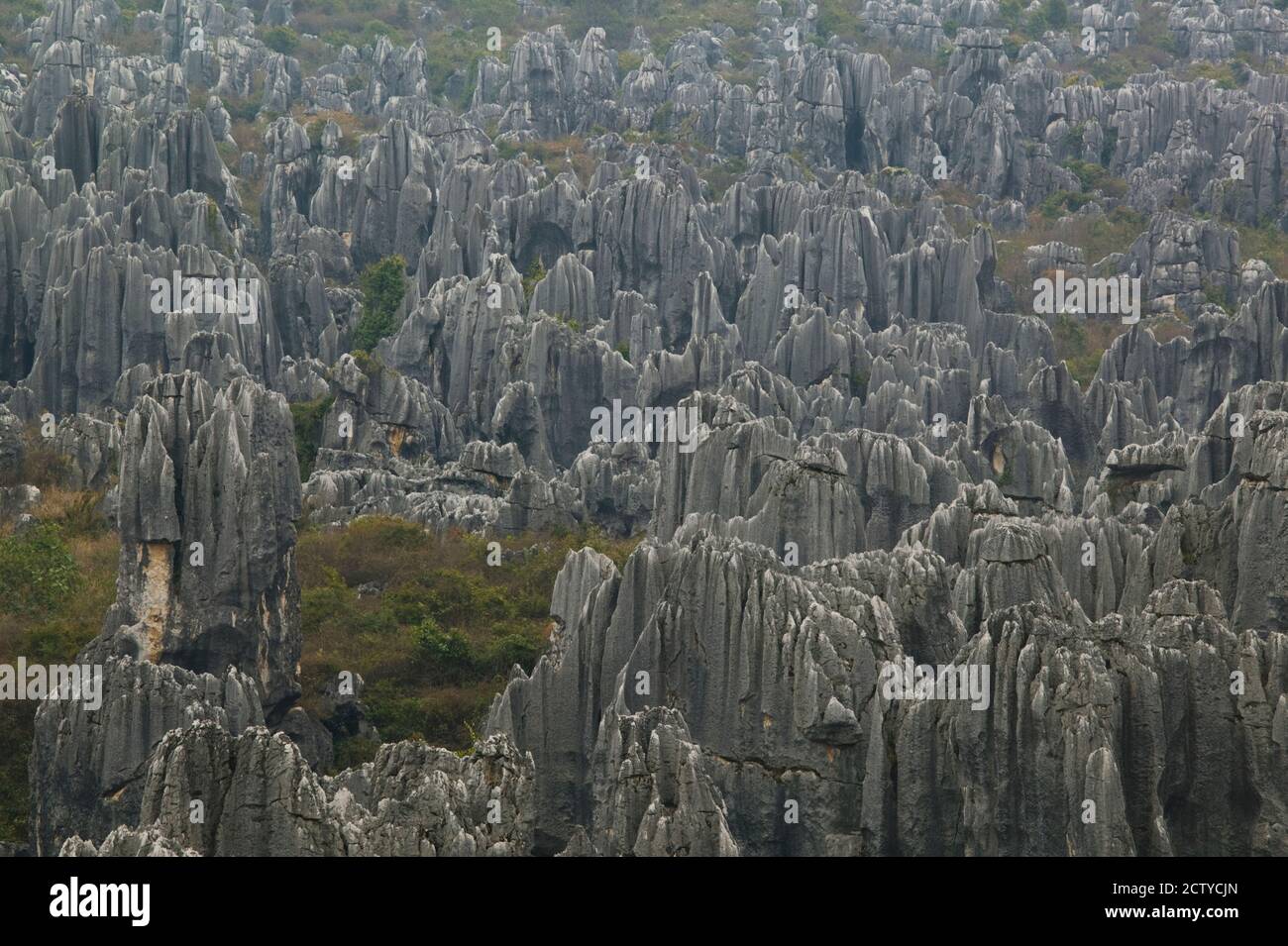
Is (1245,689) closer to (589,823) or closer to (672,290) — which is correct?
(589,823)


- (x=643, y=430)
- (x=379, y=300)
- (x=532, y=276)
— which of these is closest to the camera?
(x=643, y=430)

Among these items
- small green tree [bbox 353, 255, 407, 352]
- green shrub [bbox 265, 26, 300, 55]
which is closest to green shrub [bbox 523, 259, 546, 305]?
small green tree [bbox 353, 255, 407, 352]

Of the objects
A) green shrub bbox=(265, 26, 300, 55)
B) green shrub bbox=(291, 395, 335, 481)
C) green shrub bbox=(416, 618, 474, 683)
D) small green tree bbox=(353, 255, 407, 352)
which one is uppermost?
green shrub bbox=(265, 26, 300, 55)

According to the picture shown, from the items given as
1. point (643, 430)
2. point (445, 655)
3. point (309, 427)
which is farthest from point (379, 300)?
point (445, 655)

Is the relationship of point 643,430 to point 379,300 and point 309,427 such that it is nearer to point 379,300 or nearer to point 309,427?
point 309,427

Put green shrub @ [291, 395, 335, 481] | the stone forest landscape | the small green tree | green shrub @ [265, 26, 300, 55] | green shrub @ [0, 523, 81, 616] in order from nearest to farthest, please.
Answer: the stone forest landscape, green shrub @ [0, 523, 81, 616], green shrub @ [291, 395, 335, 481], the small green tree, green shrub @ [265, 26, 300, 55]

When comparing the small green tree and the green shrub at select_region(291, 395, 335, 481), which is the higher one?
the small green tree

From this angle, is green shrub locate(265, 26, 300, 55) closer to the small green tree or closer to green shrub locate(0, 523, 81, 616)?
the small green tree

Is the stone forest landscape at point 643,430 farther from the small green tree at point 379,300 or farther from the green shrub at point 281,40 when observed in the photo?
the green shrub at point 281,40
